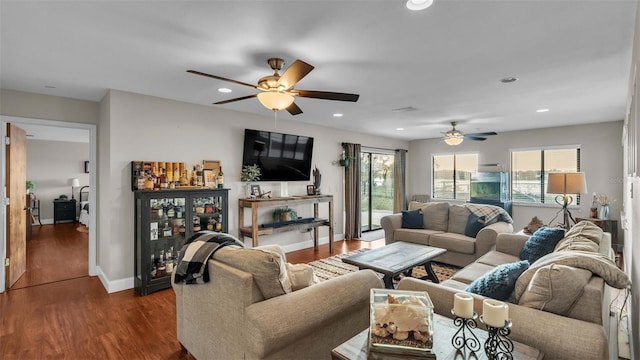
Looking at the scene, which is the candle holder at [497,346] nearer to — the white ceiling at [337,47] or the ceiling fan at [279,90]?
the white ceiling at [337,47]

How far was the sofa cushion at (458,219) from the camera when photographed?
16.3 feet

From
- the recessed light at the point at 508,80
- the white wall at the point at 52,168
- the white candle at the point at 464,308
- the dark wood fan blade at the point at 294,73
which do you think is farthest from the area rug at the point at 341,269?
the white wall at the point at 52,168

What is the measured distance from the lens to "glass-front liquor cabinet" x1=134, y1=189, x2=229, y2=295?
3.65 meters

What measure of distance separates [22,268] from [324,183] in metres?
4.86

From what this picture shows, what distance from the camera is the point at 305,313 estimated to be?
1736 mm

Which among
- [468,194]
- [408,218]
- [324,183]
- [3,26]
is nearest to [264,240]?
[324,183]

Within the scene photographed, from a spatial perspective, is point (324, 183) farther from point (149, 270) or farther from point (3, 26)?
→ point (3, 26)

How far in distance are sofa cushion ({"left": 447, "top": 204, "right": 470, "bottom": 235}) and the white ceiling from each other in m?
1.84

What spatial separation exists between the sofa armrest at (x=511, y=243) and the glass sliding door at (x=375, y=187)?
359 cm

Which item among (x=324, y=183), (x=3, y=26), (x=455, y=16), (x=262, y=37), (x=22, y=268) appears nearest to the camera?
(x=455, y=16)

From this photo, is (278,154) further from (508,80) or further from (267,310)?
(267,310)

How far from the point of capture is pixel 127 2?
188 centimetres

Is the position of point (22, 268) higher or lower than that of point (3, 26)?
lower

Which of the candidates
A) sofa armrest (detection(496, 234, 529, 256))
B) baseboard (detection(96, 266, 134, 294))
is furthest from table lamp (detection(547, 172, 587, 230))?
baseboard (detection(96, 266, 134, 294))
